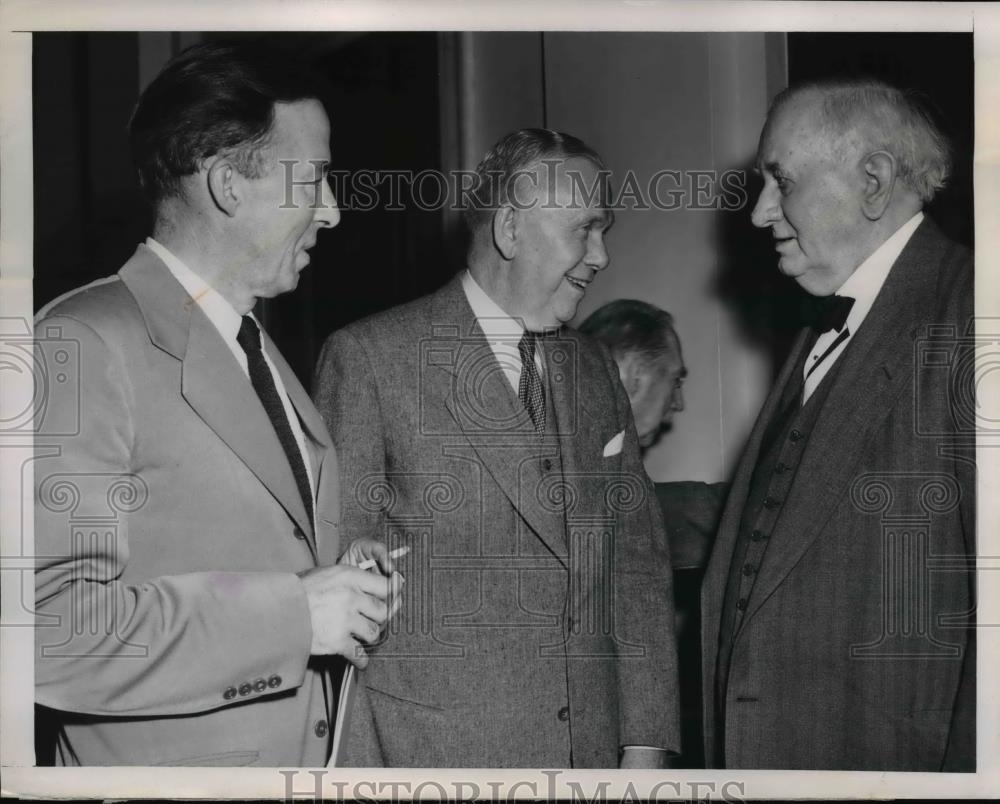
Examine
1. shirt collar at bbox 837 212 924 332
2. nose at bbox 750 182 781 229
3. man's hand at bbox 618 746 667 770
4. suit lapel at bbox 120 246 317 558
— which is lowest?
man's hand at bbox 618 746 667 770

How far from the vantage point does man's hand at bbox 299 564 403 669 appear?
2.38m

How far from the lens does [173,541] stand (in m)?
2.32

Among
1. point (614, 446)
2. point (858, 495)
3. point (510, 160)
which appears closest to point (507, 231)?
point (510, 160)

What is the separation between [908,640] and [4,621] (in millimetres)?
1843

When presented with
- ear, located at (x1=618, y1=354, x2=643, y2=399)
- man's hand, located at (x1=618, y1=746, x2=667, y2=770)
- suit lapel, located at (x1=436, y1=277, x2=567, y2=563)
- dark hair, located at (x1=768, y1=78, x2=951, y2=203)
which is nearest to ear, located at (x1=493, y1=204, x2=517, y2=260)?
suit lapel, located at (x1=436, y1=277, x2=567, y2=563)

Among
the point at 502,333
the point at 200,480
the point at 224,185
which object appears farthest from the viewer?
the point at 502,333

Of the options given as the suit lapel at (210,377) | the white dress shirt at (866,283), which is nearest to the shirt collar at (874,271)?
the white dress shirt at (866,283)

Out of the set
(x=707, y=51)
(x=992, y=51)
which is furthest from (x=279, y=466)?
(x=992, y=51)

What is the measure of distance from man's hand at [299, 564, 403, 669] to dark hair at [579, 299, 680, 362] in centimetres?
66

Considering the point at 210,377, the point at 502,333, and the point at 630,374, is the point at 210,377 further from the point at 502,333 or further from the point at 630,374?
the point at 630,374

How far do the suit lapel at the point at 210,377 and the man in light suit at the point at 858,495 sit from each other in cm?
93

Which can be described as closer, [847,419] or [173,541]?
[173,541]

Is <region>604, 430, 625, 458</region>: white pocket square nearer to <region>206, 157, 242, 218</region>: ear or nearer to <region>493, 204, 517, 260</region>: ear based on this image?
<region>493, 204, 517, 260</region>: ear

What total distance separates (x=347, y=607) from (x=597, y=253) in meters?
0.88
